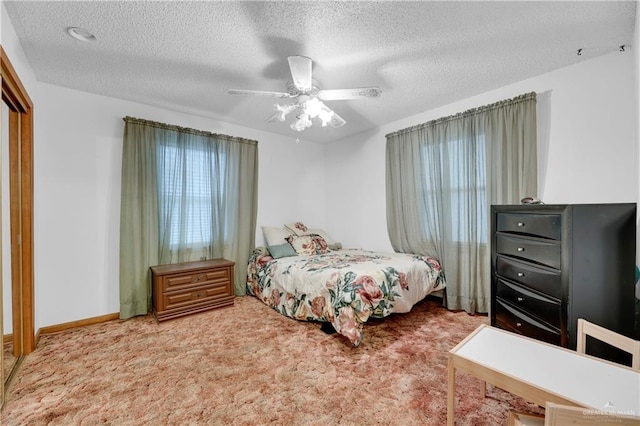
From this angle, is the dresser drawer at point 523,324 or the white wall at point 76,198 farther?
the white wall at point 76,198

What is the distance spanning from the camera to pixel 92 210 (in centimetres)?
285

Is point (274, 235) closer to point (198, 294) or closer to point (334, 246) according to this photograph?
point (334, 246)

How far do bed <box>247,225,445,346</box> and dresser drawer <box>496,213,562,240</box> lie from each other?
3.26 ft

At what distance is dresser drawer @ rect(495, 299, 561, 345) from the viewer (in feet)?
5.73

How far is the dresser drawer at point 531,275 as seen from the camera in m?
1.74

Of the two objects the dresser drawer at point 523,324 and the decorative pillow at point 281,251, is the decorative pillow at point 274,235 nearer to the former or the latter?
the decorative pillow at point 281,251

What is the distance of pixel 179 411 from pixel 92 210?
2401 mm

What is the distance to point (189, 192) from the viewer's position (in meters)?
3.40

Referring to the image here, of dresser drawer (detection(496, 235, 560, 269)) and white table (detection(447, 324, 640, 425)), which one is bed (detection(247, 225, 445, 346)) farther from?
white table (detection(447, 324, 640, 425))

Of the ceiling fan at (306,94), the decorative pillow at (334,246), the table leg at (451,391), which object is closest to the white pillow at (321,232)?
the decorative pillow at (334,246)

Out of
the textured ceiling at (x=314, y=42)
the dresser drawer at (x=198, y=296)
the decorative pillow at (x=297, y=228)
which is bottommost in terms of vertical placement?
the dresser drawer at (x=198, y=296)

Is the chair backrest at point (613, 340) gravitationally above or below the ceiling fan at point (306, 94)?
below

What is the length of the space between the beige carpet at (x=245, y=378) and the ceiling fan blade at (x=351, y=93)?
2.16 metres

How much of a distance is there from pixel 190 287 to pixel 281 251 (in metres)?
1.17
